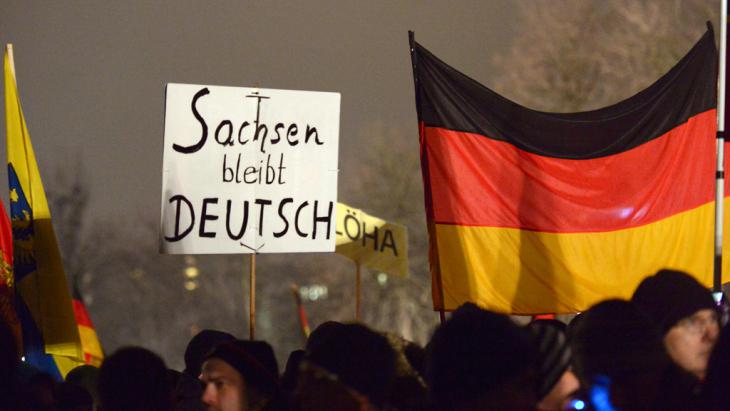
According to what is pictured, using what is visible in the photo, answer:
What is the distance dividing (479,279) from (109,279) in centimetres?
5755

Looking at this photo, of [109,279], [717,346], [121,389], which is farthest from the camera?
[109,279]

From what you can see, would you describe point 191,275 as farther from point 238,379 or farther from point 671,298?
point 671,298

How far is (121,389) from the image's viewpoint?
4.73 m

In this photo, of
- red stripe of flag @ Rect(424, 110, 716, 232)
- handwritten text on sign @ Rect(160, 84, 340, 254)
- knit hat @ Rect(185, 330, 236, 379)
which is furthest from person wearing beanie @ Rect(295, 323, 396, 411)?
handwritten text on sign @ Rect(160, 84, 340, 254)

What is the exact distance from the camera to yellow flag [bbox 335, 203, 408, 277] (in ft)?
45.2

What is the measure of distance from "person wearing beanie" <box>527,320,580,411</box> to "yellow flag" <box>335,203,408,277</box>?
967 cm

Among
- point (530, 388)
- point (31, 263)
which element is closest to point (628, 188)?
point (31, 263)

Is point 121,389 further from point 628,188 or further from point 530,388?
point 628,188

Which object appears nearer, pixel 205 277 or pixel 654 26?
pixel 654 26

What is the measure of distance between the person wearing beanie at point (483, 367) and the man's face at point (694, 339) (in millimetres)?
1609

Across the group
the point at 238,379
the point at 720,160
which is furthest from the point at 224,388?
the point at 720,160

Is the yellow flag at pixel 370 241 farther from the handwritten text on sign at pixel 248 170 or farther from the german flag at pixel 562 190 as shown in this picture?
the german flag at pixel 562 190

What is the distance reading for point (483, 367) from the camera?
3.14 m

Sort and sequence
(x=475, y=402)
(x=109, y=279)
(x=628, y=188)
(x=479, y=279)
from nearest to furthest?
(x=475, y=402) < (x=479, y=279) < (x=628, y=188) < (x=109, y=279)
